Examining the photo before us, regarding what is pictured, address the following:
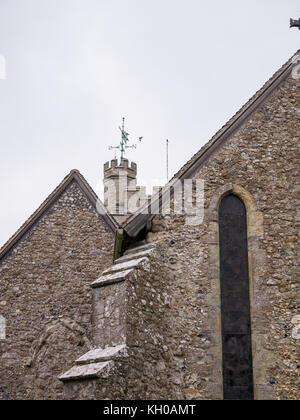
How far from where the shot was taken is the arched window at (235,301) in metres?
10.6

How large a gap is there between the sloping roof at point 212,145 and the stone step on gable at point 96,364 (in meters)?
2.32

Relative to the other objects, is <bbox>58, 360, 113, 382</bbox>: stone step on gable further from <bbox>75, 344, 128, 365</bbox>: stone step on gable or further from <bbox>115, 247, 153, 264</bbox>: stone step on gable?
<bbox>115, 247, 153, 264</bbox>: stone step on gable

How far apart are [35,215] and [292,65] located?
6639 mm

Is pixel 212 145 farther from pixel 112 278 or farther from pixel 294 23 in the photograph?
pixel 294 23

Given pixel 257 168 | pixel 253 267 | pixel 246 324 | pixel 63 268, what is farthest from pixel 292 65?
pixel 63 268

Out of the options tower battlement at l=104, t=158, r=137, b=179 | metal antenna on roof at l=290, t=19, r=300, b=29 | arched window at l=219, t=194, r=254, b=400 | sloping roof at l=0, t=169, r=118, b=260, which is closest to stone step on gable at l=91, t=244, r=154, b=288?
arched window at l=219, t=194, r=254, b=400

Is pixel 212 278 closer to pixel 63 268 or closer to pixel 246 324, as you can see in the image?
pixel 246 324

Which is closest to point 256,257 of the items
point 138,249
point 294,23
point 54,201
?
point 138,249

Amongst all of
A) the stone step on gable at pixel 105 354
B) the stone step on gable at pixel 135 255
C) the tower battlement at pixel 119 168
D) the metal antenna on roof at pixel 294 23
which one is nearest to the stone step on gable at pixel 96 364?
the stone step on gable at pixel 105 354

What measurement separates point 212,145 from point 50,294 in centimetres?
549

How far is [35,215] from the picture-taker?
15.8 m

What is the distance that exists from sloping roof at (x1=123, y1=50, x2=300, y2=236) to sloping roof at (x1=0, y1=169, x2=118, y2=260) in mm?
4089

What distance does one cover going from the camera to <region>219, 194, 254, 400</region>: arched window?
1056cm
